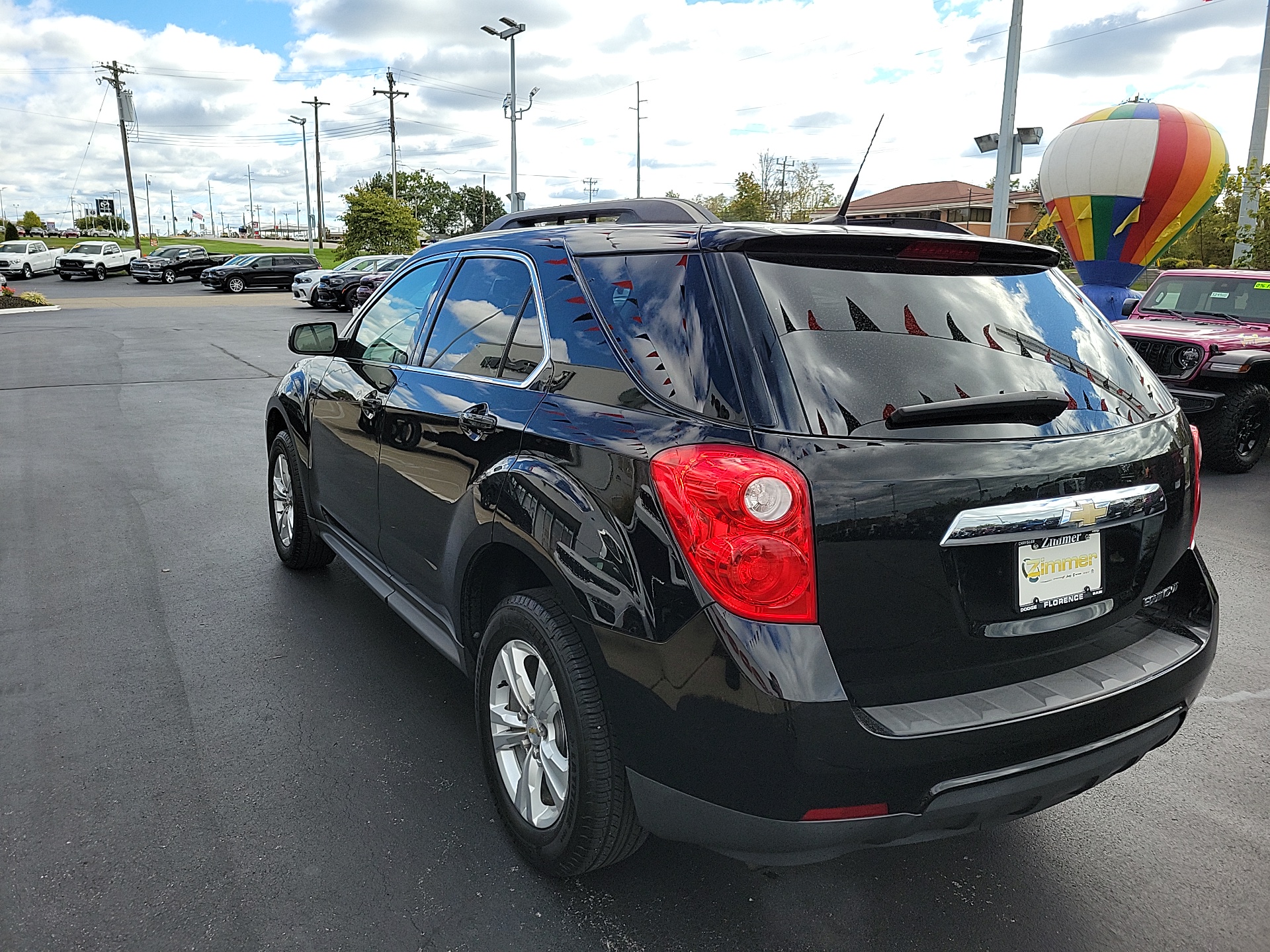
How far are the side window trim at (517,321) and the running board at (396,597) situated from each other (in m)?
0.84

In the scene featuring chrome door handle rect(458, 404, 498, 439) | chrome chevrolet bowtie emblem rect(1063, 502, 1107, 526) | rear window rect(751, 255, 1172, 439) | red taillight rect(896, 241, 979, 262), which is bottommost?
chrome chevrolet bowtie emblem rect(1063, 502, 1107, 526)

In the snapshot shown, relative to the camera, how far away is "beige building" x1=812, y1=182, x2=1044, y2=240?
244ft

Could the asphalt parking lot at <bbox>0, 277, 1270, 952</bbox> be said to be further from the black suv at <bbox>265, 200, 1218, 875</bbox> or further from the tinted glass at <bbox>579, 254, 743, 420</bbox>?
the tinted glass at <bbox>579, 254, 743, 420</bbox>

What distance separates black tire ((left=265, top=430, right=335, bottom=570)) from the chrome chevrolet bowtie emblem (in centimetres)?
352

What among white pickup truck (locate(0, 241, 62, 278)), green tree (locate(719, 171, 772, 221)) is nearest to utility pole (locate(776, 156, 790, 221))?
green tree (locate(719, 171, 772, 221))

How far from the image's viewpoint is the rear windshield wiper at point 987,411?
2.16 m

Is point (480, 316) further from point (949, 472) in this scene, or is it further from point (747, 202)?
point (747, 202)

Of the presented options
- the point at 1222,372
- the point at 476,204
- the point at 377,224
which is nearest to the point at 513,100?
the point at 377,224

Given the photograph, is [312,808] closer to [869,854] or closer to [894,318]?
[869,854]

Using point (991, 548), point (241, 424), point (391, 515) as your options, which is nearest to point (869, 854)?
point (991, 548)

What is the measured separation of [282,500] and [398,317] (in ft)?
5.83

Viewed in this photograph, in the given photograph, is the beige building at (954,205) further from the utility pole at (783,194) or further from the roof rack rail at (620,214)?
the roof rack rail at (620,214)

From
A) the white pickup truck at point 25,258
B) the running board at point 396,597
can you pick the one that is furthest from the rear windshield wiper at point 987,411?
the white pickup truck at point 25,258

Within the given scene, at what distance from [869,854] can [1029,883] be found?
44cm
